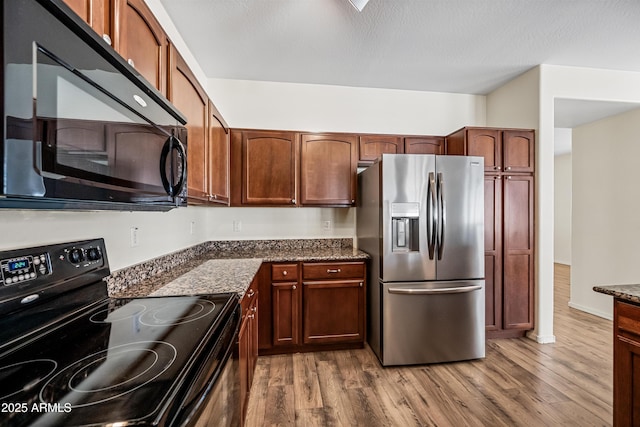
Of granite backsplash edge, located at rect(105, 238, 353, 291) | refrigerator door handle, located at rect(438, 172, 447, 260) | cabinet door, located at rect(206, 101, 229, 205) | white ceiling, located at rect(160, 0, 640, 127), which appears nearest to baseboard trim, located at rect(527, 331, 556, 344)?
refrigerator door handle, located at rect(438, 172, 447, 260)

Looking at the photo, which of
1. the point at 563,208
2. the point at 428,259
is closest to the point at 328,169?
the point at 428,259

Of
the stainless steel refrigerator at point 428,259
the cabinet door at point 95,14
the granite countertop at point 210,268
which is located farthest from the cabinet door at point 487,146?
the cabinet door at point 95,14

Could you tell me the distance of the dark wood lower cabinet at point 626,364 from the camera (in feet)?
4.29

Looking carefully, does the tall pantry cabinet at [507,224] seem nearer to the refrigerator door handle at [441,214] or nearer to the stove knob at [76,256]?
the refrigerator door handle at [441,214]

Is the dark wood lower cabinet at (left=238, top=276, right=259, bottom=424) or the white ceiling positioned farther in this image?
the white ceiling

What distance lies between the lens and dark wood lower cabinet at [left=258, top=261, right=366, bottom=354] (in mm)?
2551

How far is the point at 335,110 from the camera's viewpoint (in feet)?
10.6

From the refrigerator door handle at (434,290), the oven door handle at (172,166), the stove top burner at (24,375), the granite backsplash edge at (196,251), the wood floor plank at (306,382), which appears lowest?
the wood floor plank at (306,382)

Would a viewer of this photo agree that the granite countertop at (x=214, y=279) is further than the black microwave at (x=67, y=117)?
Yes

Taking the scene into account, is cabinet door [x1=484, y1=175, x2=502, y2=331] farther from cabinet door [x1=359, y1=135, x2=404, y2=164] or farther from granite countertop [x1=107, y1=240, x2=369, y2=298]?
granite countertop [x1=107, y1=240, x2=369, y2=298]

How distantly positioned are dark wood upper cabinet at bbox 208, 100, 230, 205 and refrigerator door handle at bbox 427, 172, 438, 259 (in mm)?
1712

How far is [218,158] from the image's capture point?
233 centimetres

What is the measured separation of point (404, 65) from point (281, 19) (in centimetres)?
128

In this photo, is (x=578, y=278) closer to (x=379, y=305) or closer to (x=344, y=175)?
(x=379, y=305)
